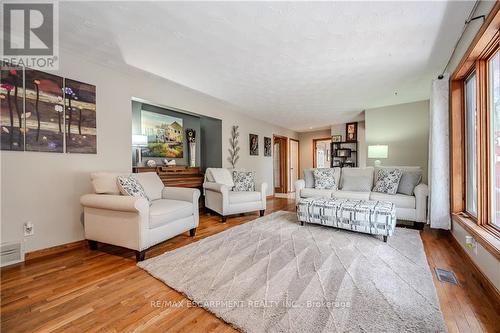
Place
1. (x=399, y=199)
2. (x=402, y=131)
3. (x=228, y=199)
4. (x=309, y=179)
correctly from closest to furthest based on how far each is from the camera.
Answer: (x=399, y=199), (x=228, y=199), (x=309, y=179), (x=402, y=131)

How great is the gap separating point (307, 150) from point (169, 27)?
6.73m

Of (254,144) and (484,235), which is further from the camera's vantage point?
(254,144)

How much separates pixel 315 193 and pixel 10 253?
408 centimetres

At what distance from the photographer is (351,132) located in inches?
234

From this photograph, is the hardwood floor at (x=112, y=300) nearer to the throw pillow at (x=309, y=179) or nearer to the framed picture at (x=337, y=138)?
the throw pillow at (x=309, y=179)

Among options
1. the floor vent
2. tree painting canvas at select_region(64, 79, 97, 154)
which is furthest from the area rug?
tree painting canvas at select_region(64, 79, 97, 154)

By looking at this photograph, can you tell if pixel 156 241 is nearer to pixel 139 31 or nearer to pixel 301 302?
pixel 301 302

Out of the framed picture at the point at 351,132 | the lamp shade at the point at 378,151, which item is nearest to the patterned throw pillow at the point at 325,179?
the lamp shade at the point at 378,151

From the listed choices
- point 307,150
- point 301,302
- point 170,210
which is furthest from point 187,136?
point 307,150

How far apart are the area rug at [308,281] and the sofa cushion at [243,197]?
2.99ft

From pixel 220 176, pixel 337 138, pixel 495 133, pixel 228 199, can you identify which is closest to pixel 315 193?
pixel 228 199

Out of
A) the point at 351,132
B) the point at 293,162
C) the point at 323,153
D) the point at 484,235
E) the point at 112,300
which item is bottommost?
the point at 112,300

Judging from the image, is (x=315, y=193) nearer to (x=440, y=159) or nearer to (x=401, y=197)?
(x=401, y=197)

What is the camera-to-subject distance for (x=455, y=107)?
2.65m
